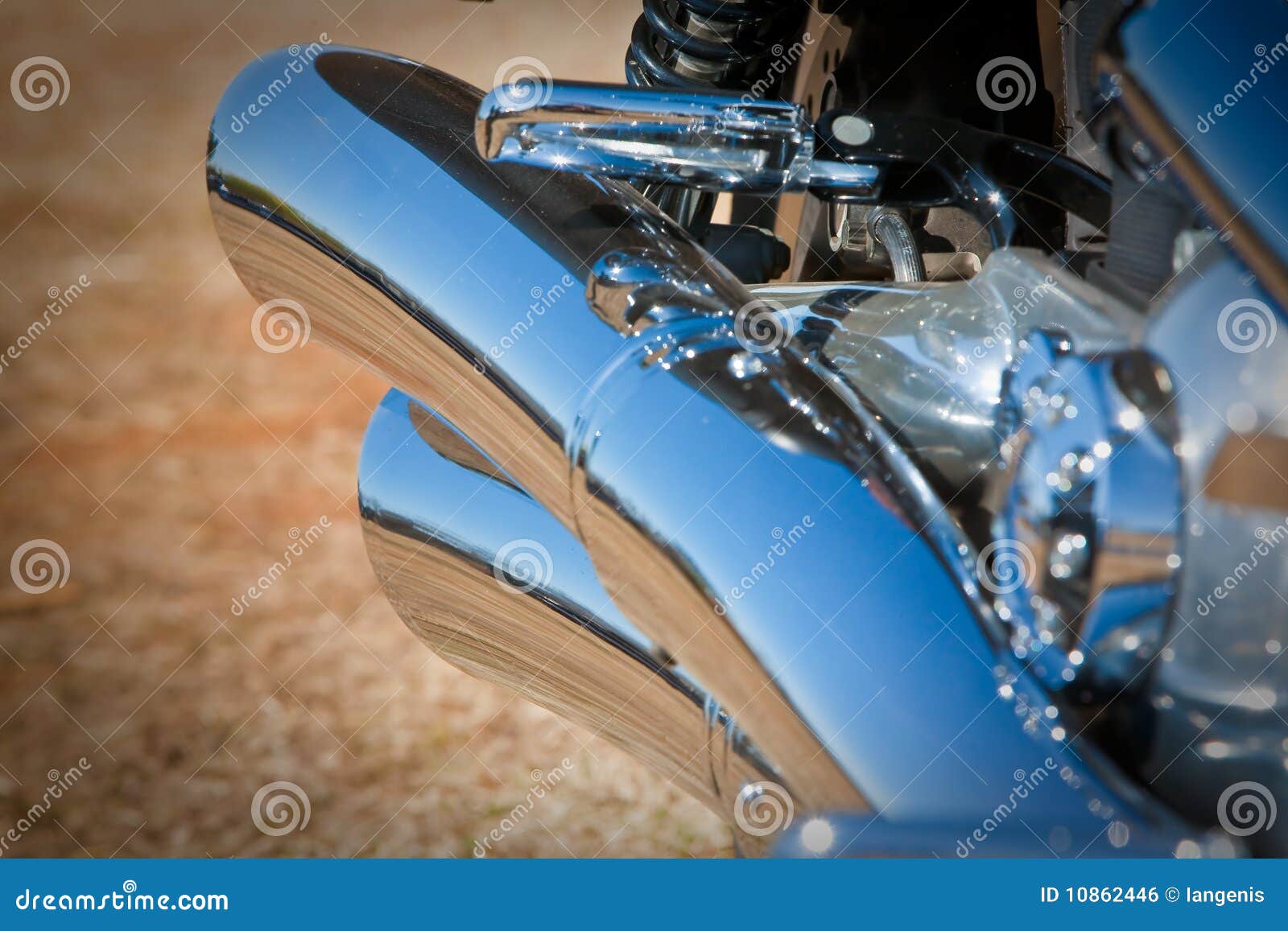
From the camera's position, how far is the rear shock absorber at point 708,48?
33.1 inches

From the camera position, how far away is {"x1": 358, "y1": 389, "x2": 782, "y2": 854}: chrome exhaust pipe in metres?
0.62

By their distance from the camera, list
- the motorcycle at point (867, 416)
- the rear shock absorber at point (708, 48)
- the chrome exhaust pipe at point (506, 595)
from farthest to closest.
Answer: the rear shock absorber at point (708, 48)
the chrome exhaust pipe at point (506, 595)
the motorcycle at point (867, 416)

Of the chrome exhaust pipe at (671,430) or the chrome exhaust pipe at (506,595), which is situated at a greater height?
the chrome exhaust pipe at (671,430)

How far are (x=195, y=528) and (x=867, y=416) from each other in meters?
1.18

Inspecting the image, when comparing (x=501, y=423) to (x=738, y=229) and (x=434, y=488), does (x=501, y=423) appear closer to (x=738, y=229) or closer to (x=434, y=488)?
(x=434, y=488)

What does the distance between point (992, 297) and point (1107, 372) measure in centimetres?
9

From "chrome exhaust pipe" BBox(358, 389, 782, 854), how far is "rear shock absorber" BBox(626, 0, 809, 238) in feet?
0.86

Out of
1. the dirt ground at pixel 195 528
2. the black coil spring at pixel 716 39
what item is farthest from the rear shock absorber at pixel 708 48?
the dirt ground at pixel 195 528

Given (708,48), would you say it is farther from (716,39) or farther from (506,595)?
(506,595)

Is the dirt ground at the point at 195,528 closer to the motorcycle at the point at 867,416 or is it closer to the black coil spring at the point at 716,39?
the motorcycle at the point at 867,416

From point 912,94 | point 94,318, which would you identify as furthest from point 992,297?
point 94,318

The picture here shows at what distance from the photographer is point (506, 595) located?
705 mm

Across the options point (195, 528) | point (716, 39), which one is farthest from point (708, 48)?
point (195, 528)

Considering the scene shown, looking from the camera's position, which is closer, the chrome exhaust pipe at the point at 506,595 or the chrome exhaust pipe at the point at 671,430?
the chrome exhaust pipe at the point at 671,430
